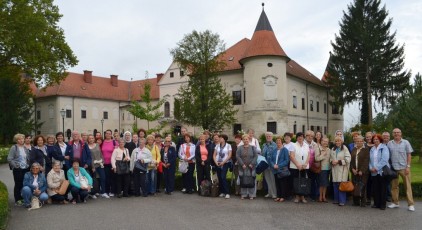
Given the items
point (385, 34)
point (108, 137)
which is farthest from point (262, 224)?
point (385, 34)

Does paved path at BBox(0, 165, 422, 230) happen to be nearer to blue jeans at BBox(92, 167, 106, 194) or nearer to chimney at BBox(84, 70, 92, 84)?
blue jeans at BBox(92, 167, 106, 194)

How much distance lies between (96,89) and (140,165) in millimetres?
51131

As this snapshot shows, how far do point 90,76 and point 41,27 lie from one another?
103 feet

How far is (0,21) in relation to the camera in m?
27.1

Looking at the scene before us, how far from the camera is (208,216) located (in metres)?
8.77

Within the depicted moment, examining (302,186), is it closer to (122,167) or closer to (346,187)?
(346,187)

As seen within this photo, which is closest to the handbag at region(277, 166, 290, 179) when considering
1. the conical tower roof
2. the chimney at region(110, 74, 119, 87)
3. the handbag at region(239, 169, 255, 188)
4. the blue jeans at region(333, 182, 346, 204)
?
the handbag at region(239, 169, 255, 188)

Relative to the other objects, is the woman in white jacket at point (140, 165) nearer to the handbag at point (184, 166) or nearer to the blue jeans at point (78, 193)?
the handbag at point (184, 166)

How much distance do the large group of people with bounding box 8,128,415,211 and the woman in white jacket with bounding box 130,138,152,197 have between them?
0.10 ft

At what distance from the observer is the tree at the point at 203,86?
3406 cm

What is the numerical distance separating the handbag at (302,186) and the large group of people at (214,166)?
0.09 feet

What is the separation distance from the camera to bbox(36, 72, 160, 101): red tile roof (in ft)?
181

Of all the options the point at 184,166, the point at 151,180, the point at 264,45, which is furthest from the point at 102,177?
the point at 264,45

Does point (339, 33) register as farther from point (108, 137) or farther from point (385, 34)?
point (108, 137)
